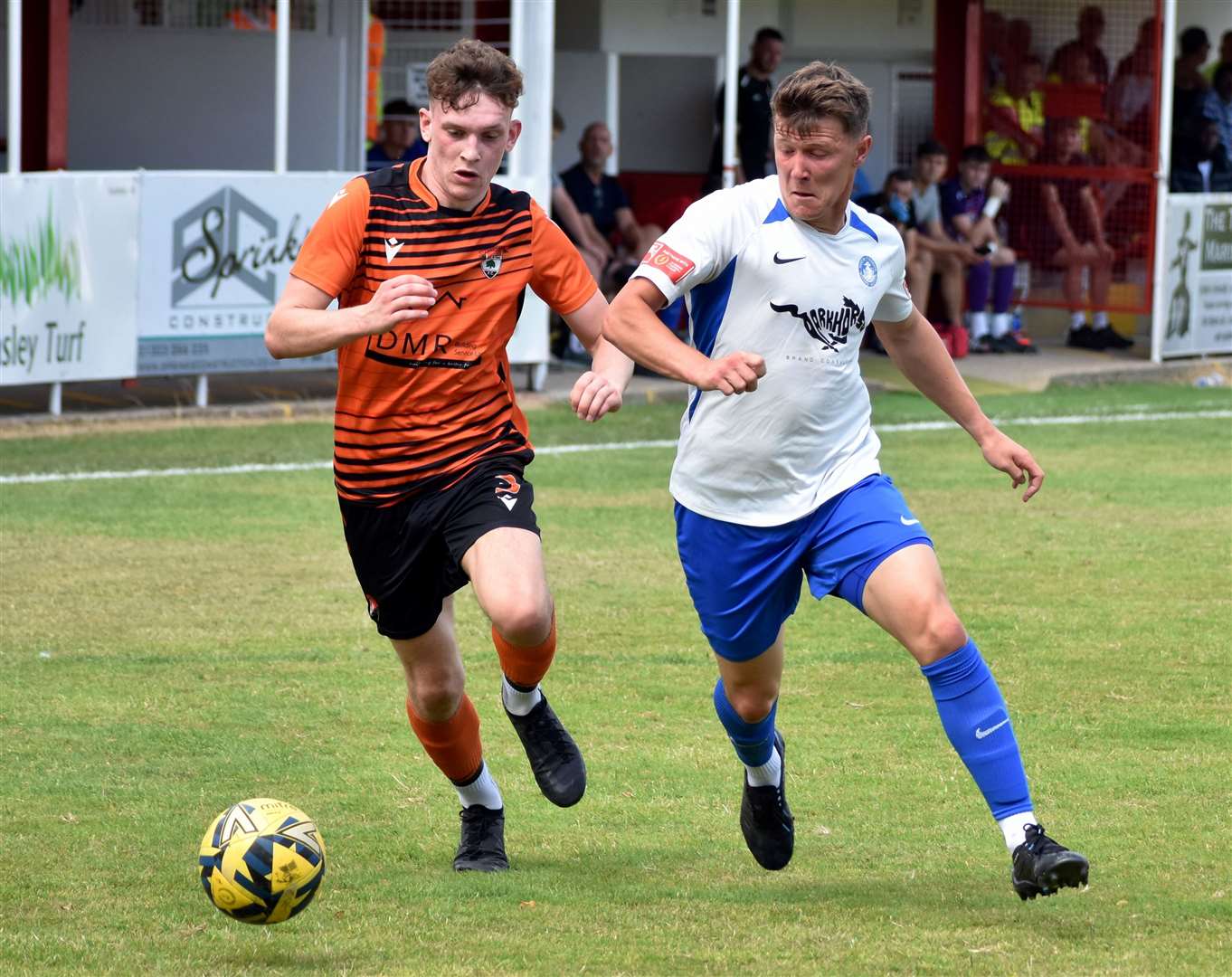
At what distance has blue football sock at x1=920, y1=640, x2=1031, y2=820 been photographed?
505cm

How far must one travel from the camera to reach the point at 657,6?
63.1 ft

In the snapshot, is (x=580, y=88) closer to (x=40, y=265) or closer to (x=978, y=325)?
(x=978, y=325)

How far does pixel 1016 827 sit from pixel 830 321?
1.38 m

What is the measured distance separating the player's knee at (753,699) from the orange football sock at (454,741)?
2.44ft

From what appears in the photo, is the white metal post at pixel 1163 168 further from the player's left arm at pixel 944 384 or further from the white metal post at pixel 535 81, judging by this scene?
the player's left arm at pixel 944 384

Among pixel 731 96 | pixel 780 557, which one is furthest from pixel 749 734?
pixel 731 96

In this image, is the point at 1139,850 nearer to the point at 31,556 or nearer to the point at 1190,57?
the point at 31,556

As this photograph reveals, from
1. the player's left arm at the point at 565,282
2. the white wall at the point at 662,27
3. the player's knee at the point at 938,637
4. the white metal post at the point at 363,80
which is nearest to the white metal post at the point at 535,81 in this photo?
the white metal post at the point at 363,80

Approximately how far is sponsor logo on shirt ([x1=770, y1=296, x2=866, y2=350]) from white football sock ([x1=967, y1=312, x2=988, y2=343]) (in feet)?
45.3

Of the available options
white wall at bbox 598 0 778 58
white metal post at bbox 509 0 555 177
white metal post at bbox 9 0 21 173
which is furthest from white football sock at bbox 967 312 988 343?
white metal post at bbox 9 0 21 173

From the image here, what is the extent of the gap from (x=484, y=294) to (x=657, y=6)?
46.5 ft

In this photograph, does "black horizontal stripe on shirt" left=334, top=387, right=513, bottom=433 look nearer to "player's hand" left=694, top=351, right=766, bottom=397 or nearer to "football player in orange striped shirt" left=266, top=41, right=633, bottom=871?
"football player in orange striped shirt" left=266, top=41, right=633, bottom=871

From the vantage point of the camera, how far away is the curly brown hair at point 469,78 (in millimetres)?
5457

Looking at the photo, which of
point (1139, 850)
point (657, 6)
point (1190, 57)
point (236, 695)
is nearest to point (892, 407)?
point (657, 6)
